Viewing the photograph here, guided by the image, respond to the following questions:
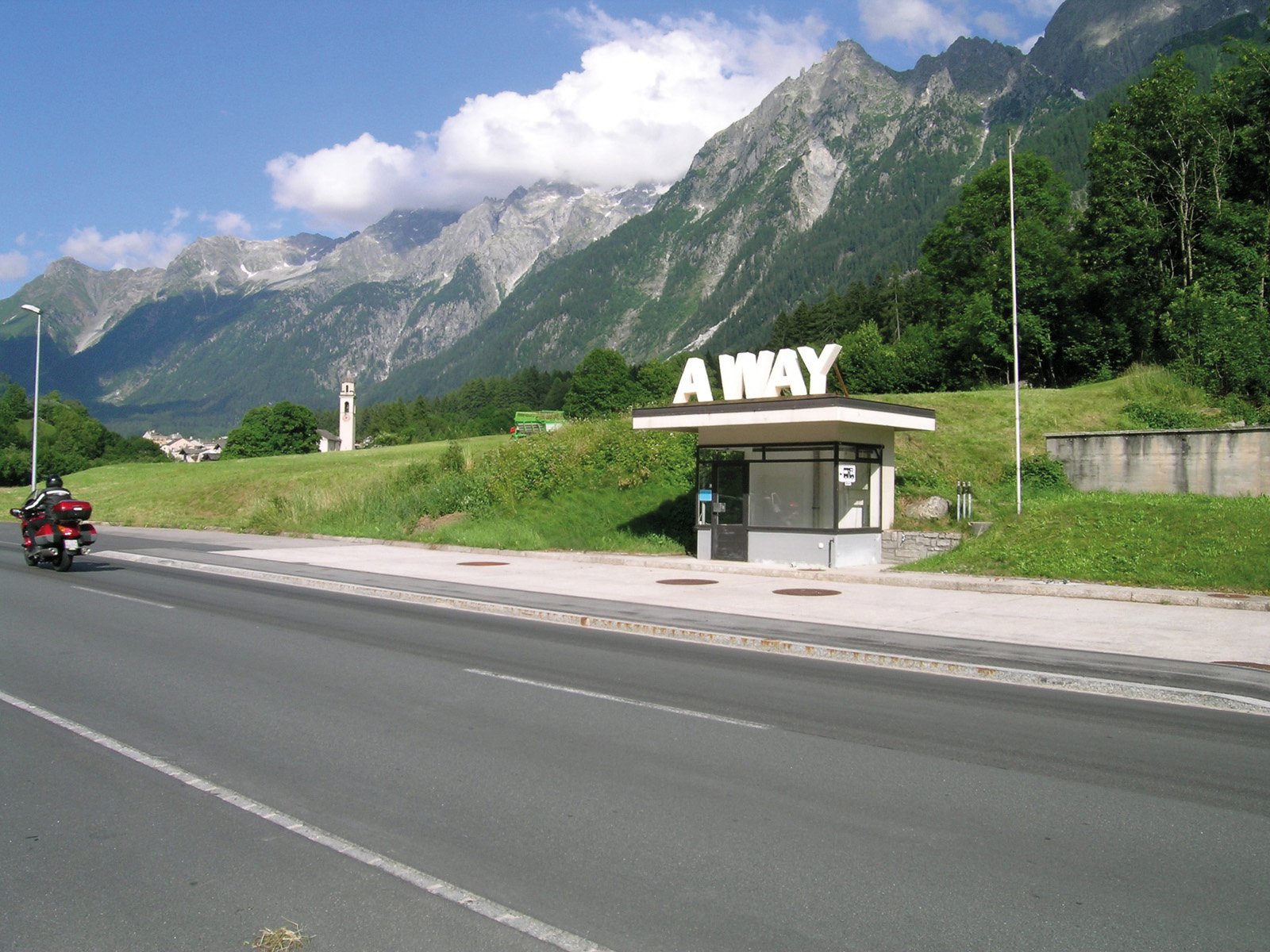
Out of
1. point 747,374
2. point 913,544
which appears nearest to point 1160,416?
point 913,544

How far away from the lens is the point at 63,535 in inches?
797

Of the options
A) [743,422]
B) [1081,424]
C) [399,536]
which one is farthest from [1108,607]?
[399,536]

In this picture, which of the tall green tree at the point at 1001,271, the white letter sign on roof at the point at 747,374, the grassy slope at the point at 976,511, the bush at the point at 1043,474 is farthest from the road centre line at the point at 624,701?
the tall green tree at the point at 1001,271

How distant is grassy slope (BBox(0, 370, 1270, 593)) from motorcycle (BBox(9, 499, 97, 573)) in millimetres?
11597

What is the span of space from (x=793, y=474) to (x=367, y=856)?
64.5 feet

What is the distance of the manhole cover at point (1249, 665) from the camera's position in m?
10.7

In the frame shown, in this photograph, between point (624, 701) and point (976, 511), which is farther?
point (976, 511)

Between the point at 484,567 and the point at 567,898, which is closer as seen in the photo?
the point at 567,898

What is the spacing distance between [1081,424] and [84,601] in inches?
1225

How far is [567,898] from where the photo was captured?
15.0 ft

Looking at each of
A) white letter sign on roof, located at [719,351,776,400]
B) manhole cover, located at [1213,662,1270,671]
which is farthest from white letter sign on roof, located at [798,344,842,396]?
manhole cover, located at [1213,662,1270,671]

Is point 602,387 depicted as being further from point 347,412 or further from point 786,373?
point 786,373

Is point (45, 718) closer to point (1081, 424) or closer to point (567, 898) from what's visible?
point (567, 898)

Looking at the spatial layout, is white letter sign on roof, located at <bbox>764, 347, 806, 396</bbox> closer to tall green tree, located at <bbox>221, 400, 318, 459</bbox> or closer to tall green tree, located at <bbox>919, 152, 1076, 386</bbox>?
tall green tree, located at <bbox>919, 152, 1076, 386</bbox>
